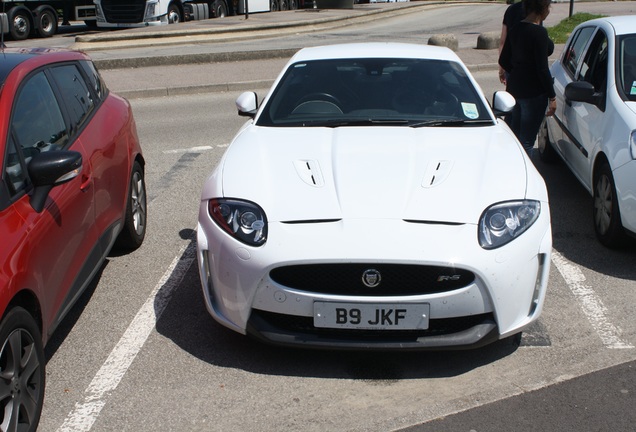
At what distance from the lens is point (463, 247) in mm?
4113

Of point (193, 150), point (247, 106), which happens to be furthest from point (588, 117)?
point (193, 150)

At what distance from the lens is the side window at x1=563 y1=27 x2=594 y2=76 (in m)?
7.58

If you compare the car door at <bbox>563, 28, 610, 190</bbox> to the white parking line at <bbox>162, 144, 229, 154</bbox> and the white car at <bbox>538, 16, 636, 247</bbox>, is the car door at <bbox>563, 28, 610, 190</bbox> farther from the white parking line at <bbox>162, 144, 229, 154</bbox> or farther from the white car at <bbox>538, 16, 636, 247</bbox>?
the white parking line at <bbox>162, 144, 229, 154</bbox>

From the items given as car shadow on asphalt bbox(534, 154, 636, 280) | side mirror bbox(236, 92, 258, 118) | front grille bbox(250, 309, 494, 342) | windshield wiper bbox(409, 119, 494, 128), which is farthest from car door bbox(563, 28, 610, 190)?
front grille bbox(250, 309, 494, 342)

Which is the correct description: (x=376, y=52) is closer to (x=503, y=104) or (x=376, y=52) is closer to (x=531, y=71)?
(x=503, y=104)

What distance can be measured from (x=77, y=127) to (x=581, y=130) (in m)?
3.91

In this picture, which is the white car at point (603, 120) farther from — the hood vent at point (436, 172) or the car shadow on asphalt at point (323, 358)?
the car shadow on asphalt at point (323, 358)

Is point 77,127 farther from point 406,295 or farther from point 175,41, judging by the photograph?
point 175,41

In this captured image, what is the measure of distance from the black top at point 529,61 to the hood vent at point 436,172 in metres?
2.79

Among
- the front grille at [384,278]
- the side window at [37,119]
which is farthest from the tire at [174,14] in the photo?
the front grille at [384,278]

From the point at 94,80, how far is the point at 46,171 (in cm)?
211

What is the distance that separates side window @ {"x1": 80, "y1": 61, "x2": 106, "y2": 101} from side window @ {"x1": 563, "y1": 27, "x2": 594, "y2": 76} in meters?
4.10

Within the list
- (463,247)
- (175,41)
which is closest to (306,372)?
(463,247)

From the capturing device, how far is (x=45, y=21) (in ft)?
85.0
